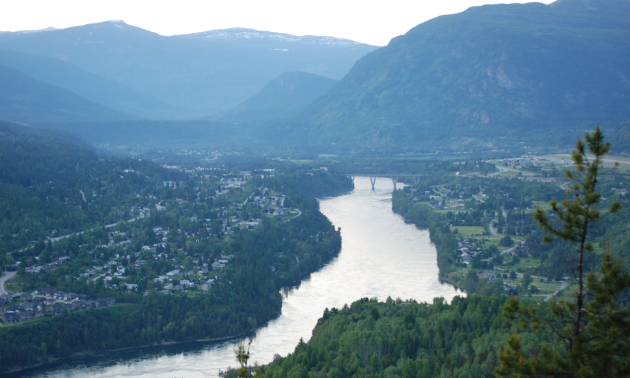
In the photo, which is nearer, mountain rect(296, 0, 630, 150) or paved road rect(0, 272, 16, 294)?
paved road rect(0, 272, 16, 294)

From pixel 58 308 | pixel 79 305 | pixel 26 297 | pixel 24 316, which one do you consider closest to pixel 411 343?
pixel 79 305

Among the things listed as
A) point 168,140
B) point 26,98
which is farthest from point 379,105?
point 26,98

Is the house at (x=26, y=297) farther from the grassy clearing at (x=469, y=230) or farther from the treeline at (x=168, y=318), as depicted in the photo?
the grassy clearing at (x=469, y=230)

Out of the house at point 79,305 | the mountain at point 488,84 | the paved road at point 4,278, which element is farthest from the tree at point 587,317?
the mountain at point 488,84

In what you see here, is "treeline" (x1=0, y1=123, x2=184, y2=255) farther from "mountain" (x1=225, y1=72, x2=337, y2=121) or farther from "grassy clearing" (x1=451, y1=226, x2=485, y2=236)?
"mountain" (x1=225, y1=72, x2=337, y2=121)

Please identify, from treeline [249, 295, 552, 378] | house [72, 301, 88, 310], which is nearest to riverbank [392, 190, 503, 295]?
treeline [249, 295, 552, 378]

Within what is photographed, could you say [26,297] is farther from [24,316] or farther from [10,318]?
[10,318]
